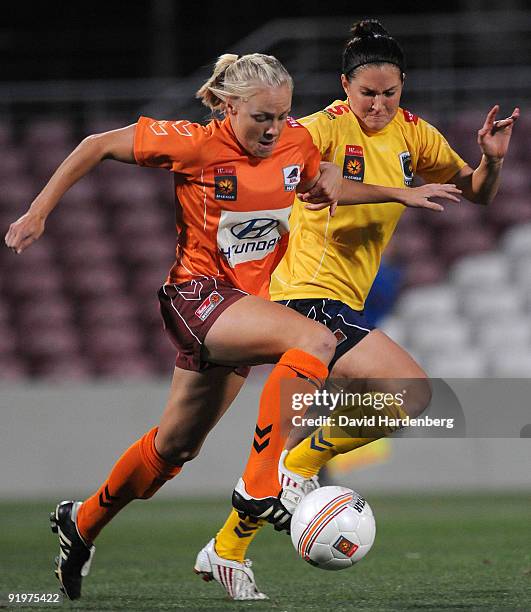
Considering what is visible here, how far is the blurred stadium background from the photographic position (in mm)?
13336

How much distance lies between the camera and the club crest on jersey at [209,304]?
5.04 m

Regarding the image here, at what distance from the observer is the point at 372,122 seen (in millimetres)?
5836

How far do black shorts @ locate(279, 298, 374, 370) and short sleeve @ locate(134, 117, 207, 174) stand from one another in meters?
0.92

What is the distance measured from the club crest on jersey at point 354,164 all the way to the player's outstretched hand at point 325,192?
453 mm

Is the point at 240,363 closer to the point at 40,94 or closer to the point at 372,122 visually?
the point at 372,122

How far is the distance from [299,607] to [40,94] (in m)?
11.1

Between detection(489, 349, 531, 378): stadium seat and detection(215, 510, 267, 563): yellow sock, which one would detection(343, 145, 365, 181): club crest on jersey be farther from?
detection(489, 349, 531, 378): stadium seat

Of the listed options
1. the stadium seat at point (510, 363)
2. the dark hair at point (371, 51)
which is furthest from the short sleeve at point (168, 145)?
the stadium seat at point (510, 363)

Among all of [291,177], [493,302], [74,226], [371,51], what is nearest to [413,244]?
[493,302]

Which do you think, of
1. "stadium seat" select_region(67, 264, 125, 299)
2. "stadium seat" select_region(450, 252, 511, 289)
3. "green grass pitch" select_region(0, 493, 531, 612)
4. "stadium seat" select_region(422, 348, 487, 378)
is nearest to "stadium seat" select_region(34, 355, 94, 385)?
"stadium seat" select_region(67, 264, 125, 299)

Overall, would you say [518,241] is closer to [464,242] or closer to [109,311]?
[464,242]

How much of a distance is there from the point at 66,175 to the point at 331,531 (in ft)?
5.57

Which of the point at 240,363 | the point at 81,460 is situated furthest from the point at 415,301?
the point at 240,363

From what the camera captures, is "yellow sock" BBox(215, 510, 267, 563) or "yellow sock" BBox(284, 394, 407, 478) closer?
"yellow sock" BBox(215, 510, 267, 563)
